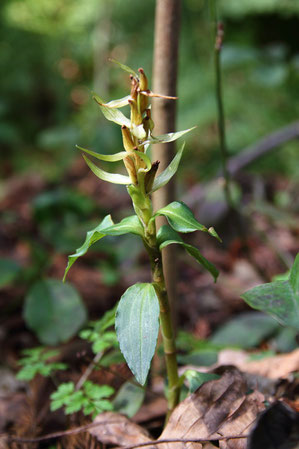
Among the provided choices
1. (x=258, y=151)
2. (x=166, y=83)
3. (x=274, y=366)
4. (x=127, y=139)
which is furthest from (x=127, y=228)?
(x=258, y=151)

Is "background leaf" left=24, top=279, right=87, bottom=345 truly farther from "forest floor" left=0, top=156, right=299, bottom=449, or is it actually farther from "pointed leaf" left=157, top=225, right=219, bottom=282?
"pointed leaf" left=157, top=225, right=219, bottom=282

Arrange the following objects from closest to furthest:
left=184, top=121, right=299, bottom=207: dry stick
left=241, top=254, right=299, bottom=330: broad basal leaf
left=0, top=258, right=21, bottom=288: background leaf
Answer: left=241, top=254, right=299, bottom=330: broad basal leaf → left=0, top=258, right=21, bottom=288: background leaf → left=184, top=121, right=299, bottom=207: dry stick

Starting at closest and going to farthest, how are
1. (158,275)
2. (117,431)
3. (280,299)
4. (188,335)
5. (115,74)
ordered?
(280,299)
(158,275)
(117,431)
(188,335)
(115,74)

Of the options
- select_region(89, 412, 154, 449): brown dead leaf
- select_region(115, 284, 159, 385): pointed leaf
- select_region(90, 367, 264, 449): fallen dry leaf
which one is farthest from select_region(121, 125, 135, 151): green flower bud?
select_region(89, 412, 154, 449): brown dead leaf

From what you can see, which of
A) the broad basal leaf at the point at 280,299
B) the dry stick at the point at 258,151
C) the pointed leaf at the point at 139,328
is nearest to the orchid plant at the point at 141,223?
the pointed leaf at the point at 139,328

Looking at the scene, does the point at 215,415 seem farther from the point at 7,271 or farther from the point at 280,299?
the point at 7,271
